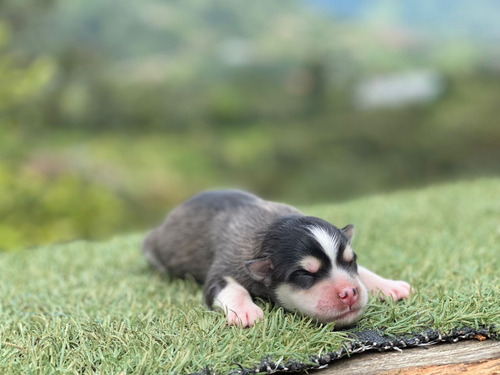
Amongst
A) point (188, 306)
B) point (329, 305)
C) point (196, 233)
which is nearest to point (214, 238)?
point (196, 233)

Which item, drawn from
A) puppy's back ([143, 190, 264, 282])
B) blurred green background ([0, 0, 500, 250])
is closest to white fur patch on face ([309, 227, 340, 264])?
puppy's back ([143, 190, 264, 282])

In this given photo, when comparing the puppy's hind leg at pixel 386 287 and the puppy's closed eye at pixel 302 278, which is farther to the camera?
the puppy's hind leg at pixel 386 287

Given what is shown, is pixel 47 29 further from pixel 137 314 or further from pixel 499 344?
pixel 499 344

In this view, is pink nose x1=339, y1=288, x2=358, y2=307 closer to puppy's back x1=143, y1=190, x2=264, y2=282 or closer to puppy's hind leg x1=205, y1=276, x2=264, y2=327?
puppy's hind leg x1=205, y1=276, x2=264, y2=327

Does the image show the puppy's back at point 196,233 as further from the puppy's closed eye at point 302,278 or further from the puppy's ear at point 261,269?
the puppy's closed eye at point 302,278

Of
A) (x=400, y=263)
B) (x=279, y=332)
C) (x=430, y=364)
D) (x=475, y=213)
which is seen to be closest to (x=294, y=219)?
(x=279, y=332)

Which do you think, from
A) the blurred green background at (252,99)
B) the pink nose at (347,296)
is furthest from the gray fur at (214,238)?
the blurred green background at (252,99)
